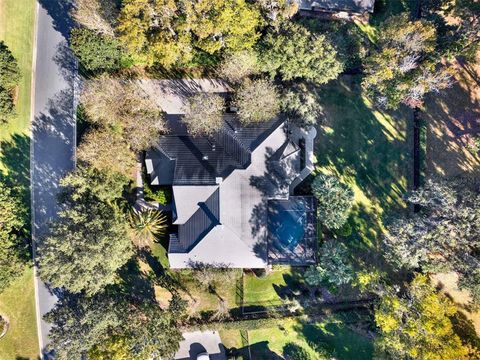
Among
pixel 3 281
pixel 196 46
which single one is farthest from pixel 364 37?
pixel 3 281

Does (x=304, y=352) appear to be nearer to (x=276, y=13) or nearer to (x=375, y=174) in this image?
(x=375, y=174)

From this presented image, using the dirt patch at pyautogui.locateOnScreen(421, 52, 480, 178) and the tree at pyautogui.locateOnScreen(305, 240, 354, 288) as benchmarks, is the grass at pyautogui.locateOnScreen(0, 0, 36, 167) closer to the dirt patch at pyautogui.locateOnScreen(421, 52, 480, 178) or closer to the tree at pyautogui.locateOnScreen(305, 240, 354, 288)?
the tree at pyautogui.locateOnScreen(305, 240, 354, 288)

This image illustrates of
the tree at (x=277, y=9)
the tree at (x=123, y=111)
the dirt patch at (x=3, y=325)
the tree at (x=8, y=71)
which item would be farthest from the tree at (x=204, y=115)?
the dirt patch at (x=3, y=325)

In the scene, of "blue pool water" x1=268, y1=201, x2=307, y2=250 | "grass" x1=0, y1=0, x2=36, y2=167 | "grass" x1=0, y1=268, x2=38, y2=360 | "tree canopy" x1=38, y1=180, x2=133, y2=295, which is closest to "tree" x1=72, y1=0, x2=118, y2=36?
"grass" x1=0, y1=0, x2=36, y2=167

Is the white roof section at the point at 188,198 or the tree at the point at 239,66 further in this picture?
the white roof section at the point at 188,198

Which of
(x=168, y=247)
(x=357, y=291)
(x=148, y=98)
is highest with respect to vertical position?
(x=148, y=98)

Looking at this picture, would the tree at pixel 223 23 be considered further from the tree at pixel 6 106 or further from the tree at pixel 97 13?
the tree at pixel 6 106
